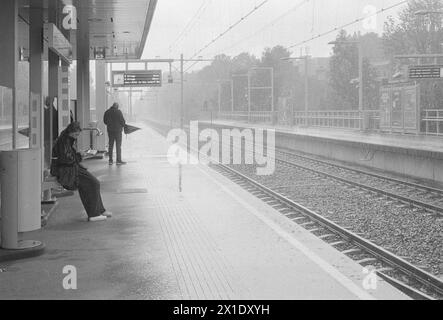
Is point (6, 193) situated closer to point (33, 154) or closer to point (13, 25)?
point (33, 154)

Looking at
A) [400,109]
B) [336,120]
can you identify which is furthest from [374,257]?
[336,120]

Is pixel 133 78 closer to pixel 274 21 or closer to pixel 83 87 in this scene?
pixel 274 21

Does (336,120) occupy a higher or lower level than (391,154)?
higher

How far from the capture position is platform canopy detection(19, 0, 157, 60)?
11.5 metres

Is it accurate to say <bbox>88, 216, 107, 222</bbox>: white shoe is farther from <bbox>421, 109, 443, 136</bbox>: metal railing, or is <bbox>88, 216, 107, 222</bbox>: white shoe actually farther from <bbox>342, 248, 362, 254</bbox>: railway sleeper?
<bbox>421, 109, 443, 136</bbox>: metal railing

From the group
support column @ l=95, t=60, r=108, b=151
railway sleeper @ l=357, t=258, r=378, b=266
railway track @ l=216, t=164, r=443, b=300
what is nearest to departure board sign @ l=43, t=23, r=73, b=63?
railway track @ l=216, t=164, r=443, b=300

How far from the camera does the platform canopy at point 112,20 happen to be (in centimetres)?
1145

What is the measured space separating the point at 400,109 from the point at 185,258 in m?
23.9

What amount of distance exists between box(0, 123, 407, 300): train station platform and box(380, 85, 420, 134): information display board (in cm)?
1854

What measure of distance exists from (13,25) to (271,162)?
49.0ft

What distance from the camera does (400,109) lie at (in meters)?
28.5

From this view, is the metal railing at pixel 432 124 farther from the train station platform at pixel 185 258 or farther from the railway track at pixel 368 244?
the train station platform at pixel 185 258

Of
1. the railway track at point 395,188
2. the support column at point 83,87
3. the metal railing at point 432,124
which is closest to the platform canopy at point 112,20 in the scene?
the support column at point 83,87
